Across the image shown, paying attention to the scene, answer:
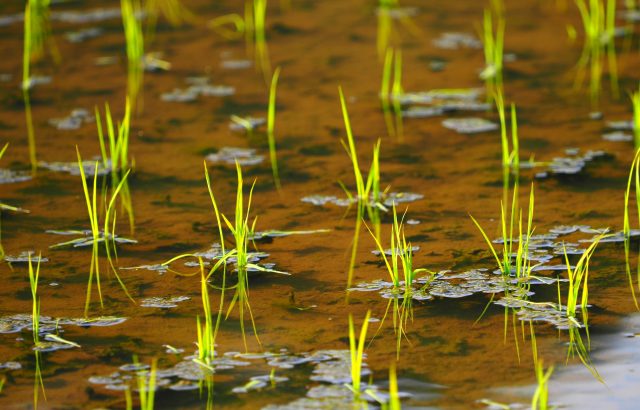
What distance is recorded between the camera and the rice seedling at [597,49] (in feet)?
15.3

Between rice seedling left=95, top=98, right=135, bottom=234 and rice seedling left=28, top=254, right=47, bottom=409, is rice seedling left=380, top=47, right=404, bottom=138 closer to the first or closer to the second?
rice seedling left=95, top=98, right=135, bottom=234

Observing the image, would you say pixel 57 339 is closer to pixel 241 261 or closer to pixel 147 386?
pixel 147 386

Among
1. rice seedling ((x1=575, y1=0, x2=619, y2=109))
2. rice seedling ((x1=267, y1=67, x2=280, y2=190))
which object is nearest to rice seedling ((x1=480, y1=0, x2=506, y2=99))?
rice seedling ((x1=575, y1=0, x2=619, y2=109))

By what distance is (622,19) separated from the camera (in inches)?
223

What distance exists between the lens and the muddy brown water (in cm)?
242

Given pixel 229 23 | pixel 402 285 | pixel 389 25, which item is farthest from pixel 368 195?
pixel 229 23

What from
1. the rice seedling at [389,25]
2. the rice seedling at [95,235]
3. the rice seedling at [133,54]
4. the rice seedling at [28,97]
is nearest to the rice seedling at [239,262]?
the rice seedling at [95,235]

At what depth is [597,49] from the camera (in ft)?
16.4

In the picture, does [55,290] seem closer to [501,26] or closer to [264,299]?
[264,299]

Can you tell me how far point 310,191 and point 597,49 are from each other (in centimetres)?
213

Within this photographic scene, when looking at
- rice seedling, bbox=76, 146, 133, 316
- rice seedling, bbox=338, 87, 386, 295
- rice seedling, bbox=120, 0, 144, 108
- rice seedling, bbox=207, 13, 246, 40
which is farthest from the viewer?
rice seedling, bbox=207, 13, 246, 40

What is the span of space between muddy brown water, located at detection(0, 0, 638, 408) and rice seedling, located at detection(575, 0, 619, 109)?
47 millimetres

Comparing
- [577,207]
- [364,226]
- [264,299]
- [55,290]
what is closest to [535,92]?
[577,207]

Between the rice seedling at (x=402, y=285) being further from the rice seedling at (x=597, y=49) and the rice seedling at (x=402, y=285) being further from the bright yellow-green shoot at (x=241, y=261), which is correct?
the rice seedling at (x=597, y=49)
